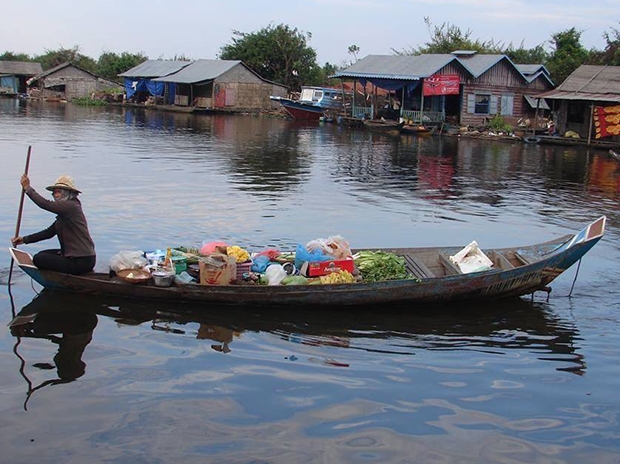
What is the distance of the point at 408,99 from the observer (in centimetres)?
3850

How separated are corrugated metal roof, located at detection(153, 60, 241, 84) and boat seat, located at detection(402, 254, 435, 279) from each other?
39536 mm

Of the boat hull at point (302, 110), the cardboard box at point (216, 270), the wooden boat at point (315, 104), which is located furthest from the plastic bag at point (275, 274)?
the boat hull at point (302, 110)

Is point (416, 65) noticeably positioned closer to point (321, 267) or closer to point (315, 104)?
point (315, 104)

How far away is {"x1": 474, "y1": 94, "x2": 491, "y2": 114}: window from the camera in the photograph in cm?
3644

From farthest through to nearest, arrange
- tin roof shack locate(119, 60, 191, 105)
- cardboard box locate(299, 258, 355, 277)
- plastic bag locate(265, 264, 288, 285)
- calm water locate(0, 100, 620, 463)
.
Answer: tin roof shack locate(119, 60, 191, 105) → cardboard box locate(299, 258, 355, 277) → plastic bag locate(265, 264, 288, 285) → calm water locate(0, 100, 620, 463)

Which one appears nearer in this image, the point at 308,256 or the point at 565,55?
the point at 308,256

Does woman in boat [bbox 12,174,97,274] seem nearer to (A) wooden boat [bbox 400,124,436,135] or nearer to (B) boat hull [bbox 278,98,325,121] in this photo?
(A) wooden boat [bbox 400,124,436,135]

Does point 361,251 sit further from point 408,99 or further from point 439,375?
point 408,99

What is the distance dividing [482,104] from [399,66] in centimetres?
457

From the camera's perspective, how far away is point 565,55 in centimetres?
4034

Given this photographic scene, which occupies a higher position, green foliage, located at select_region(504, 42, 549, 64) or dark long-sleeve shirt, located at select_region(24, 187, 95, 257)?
green foliage, located at select_region(504, 42, 549, 64)

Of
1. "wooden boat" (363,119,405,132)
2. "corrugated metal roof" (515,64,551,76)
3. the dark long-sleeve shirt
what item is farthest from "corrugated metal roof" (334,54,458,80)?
the dark long-sleeve shirt

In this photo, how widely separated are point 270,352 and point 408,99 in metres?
32.9

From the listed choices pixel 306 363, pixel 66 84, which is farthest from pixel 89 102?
pixel 306 363
